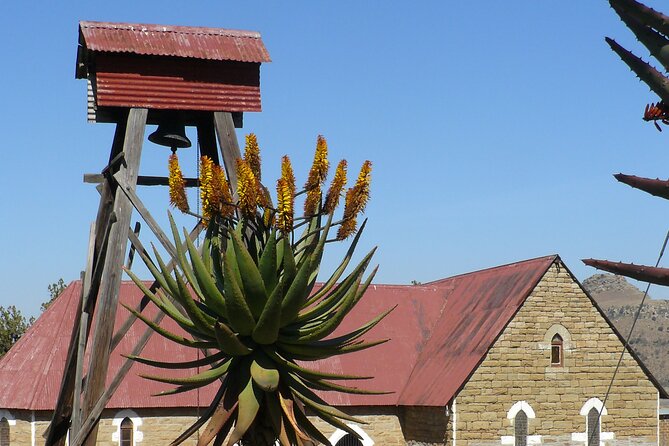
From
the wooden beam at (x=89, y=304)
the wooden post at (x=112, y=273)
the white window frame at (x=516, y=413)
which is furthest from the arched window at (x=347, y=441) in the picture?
the wooden post at (x=112, y=273)

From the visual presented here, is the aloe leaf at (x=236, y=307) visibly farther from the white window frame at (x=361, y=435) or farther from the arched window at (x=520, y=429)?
the white window frame at (x=361, y=435)

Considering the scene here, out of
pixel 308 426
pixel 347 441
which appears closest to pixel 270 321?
pixel 308 426

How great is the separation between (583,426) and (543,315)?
9.34 feet

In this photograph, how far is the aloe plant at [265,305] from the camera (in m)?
8.20

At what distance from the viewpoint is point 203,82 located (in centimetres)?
1373

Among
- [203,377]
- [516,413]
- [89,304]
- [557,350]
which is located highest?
[557,350]

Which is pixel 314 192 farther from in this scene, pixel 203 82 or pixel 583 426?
pixel 583 426

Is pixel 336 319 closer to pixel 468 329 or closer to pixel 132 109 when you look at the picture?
pixel 132 109

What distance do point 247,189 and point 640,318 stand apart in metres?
113

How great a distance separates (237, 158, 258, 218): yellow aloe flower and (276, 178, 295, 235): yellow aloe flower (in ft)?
0.71

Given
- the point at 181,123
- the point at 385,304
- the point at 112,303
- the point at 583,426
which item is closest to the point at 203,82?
the point at 181,123

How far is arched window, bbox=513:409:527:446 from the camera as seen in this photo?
2414cm

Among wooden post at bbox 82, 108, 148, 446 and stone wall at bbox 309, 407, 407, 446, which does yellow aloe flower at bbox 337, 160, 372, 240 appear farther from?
stone wall at bbox 309, 407, 407, 446

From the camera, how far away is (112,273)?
1331 centimetres
